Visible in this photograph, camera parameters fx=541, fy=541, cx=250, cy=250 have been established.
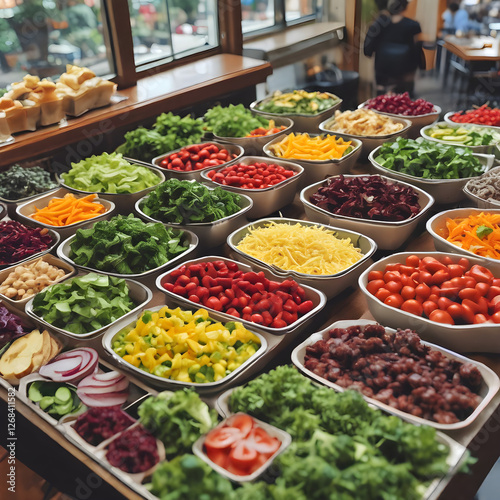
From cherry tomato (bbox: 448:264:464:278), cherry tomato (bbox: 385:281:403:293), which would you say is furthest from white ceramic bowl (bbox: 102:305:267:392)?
cherry tomato (bbox: 448:264:464:278)

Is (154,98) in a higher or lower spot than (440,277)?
higher

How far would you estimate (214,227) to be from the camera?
7.66 ft

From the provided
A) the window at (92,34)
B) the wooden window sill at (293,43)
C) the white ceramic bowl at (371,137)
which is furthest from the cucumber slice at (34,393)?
the wooden window sill at (293,43)

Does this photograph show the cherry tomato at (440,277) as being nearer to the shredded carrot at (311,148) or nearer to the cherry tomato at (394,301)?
the cherry tomato at (394,301)

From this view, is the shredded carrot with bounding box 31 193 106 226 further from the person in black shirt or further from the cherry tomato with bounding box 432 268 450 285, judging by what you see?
the person in black shirt

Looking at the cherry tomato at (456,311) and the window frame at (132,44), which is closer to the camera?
the cherry tomato at (456,311)

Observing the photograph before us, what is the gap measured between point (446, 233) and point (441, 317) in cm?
66

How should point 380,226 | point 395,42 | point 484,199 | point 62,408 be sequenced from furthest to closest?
point 395,42 < point 484,199 < point 380,226 < point 62,408

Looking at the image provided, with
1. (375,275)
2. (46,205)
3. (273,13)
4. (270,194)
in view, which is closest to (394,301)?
(375,275)

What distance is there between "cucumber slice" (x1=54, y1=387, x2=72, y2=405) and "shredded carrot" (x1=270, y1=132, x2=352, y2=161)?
175 cm

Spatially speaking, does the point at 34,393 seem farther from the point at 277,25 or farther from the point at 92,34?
the point at 277,25

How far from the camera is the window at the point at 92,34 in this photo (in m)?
3.27

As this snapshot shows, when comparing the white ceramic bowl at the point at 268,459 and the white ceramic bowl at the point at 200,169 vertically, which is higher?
the white ceramic bowl at the point at 200,169

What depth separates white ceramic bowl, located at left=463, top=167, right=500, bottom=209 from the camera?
2369 mm
